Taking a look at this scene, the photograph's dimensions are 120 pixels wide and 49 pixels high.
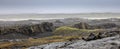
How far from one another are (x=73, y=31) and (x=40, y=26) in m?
16.1

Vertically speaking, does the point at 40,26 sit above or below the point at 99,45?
below

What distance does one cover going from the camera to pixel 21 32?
11812 centimetres

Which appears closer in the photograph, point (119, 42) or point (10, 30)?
point (119, 42)

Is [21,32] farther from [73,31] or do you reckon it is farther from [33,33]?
[73,31]

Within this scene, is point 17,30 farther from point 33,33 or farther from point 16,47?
point 16,47

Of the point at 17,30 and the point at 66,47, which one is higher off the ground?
the point at 66,47

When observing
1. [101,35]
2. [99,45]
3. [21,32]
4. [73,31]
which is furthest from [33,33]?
[99,45]

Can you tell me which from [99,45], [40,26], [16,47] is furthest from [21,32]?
[99,45]

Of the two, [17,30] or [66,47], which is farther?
[17,30]

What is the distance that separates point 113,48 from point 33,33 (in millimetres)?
87465

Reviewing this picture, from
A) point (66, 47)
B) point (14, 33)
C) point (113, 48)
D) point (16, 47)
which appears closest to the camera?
point (113, 48)

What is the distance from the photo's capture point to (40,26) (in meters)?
129

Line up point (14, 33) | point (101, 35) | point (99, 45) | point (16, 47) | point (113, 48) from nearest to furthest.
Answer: point (113, 48)
point (99, 45)
point (101, 35)
point (16, 47)
point (14, 33)

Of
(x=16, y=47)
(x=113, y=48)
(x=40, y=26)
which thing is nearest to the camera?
(x=113, y=48)
